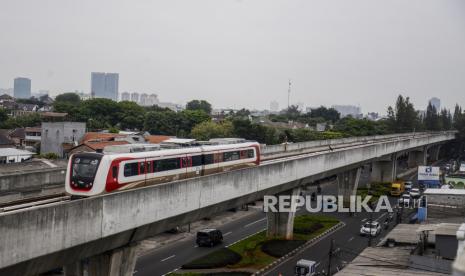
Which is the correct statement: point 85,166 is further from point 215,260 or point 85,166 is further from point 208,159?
point 215,260

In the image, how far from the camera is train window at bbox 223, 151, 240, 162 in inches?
1074

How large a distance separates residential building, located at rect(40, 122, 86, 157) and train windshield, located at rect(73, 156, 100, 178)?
4848 centimetres

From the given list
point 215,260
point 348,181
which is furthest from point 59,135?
point 215,260

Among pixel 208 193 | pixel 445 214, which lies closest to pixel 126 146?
pixel 208 193

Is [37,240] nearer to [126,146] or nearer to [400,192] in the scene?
[126,146]

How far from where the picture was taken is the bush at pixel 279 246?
3216 centimetres

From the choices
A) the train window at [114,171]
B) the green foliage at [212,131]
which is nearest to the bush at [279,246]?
the train window at [114,171]

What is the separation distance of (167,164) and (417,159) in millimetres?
85567

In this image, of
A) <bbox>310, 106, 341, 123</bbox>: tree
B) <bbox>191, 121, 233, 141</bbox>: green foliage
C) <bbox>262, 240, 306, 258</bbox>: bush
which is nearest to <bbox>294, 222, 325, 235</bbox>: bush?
<bbox>262, 240, 306, 258</bbox>: bush

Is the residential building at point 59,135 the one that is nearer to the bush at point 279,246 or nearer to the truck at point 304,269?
the bush at point 279,246

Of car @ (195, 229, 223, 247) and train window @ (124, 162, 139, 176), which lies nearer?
train window @ (124, 162, 139, 176)

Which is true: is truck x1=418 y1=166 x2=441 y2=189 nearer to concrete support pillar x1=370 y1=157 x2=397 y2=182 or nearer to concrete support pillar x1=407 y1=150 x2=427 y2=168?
concrete support pillar x1=370 y1=157 x2=397 y2=182

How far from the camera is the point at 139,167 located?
20031 mm

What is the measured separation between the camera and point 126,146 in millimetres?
20609
